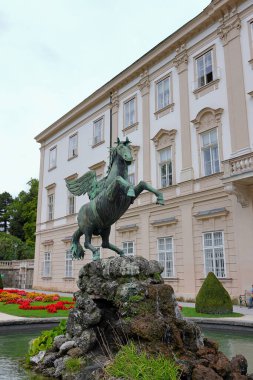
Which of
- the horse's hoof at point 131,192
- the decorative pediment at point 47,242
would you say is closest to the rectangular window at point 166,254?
the decorative pediment at point 47,242

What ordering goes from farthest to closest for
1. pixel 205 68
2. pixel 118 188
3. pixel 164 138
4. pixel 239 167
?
1. pixel 164 138
2. pixel 205 68
3. pixel 239 167
4. pixel 118 188

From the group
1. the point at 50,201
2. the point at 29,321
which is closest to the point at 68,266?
the point at 50,201

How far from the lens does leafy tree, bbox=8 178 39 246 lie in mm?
50781

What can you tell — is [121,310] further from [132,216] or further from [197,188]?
[132,216]

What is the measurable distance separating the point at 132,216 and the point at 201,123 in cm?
665

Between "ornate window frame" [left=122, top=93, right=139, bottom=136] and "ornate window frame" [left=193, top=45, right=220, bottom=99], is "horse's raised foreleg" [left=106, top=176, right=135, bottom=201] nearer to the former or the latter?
"ornate window frame" [left=193, top=45, right=220, bottom=99]

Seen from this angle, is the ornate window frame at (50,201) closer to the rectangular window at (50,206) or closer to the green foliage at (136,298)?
the rectangular window at (50,206)

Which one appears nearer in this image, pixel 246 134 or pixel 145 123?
pixel 246 134

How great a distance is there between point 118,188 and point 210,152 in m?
12.0

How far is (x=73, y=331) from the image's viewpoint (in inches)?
229

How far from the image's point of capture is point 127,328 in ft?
16.9

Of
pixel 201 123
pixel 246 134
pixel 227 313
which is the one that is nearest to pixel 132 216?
pixel 201 123

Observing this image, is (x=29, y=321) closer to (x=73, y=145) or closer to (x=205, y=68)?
(x=205, y=68)

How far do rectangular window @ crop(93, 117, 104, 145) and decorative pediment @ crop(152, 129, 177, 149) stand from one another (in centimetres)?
609
